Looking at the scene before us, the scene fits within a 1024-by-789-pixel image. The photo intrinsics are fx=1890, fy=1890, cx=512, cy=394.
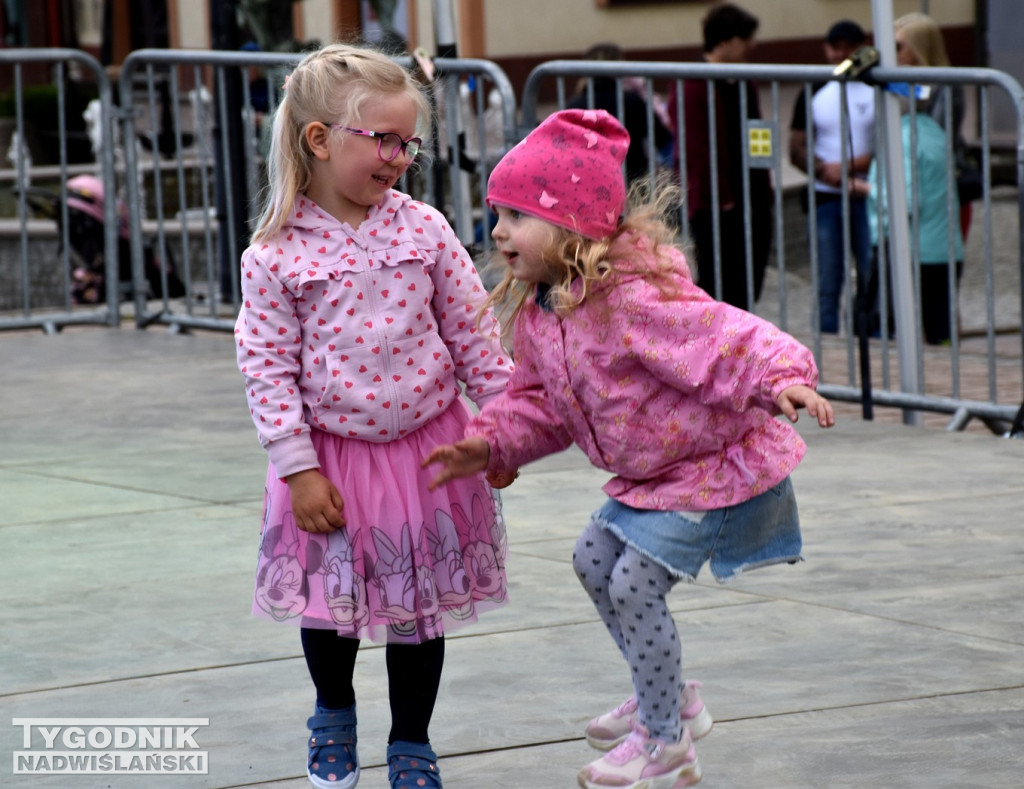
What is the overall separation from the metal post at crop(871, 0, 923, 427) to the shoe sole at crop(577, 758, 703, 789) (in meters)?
4.21

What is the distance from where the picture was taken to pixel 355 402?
332cm

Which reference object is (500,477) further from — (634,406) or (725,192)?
(725,192)

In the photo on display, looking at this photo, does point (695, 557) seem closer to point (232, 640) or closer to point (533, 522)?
point (232, 640)

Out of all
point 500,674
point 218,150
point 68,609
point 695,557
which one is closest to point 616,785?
point 695,557

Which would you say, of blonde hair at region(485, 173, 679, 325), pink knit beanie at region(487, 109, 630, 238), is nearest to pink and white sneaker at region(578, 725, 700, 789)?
blonde hair at region(485, 173, 679, 325)

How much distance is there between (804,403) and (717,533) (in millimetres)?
387

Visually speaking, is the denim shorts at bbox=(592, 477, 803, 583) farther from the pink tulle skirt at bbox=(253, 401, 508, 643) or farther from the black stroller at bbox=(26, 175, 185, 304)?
the black stroller at bbox=(26, 175, 185, 304)

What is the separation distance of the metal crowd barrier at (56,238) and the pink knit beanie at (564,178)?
6612 mm

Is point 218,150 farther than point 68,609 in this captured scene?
Yes

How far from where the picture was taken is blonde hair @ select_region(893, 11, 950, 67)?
9555mm

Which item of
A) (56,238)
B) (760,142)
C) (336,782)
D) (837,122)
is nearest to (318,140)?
(336,782)

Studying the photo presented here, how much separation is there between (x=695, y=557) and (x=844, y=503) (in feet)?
8.65

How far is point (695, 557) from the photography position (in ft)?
10.8

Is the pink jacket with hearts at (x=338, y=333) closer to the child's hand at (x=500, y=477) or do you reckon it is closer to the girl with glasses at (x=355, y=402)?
the girl with glasses at (x=355, y=402)
